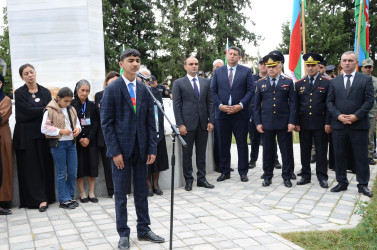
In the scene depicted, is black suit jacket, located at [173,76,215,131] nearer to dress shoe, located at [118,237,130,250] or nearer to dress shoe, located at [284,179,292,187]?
dress shoe, located at [284,179,292,187]

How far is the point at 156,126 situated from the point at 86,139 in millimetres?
1494

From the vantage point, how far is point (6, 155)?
5.22 meters

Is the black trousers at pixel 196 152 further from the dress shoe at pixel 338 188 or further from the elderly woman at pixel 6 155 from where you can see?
the elderly woman at pixel 6 155

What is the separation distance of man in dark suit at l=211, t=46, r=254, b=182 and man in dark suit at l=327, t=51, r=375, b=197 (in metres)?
1.48

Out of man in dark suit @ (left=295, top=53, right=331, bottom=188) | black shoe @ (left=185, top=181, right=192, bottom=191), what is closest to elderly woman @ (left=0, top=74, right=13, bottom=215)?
black shoe @ (left=185, top=181, right=192, bottom=191)

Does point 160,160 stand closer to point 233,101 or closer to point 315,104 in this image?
point 233,101

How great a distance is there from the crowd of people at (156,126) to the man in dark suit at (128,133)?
0.01m

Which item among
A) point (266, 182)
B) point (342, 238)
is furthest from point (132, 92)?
point (266, 182)

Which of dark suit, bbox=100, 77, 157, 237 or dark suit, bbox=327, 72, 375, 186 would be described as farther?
dark suit, bbox=327, 72, 375, 186

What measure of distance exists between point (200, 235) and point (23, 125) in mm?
3068

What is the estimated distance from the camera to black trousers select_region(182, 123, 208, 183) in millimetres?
6266

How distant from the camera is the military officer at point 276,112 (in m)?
6.15

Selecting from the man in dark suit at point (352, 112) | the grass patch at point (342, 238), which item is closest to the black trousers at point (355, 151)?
the man in dark suit at point (352, 112)

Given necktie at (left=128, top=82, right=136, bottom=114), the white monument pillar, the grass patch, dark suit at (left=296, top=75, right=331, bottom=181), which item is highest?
the white monument pillar
